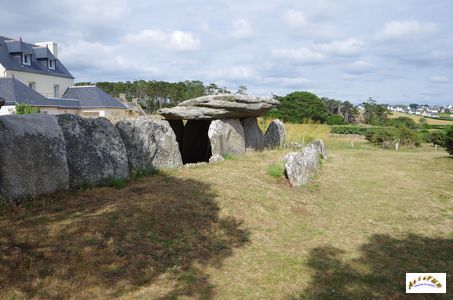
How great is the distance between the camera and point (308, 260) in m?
6.21

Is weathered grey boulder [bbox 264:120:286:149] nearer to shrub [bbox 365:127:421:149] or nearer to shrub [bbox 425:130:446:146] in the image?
shrub [bbox 365:127:421:149]

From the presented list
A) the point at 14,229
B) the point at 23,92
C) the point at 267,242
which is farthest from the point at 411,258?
the point at 23,92

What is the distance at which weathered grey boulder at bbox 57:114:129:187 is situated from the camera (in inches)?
325

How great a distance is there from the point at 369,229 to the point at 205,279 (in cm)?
401

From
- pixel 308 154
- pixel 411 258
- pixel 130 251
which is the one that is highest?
pixel 308 154

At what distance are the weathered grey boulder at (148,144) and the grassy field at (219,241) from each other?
26.4 inches

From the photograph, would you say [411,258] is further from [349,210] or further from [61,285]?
[61,285]

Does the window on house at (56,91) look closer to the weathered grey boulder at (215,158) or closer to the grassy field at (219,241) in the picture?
the weathered grey boulder at (215,158)

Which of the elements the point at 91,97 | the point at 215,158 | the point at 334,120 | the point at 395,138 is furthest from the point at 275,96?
the point at 215,158

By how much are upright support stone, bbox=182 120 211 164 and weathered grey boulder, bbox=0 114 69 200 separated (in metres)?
8.10

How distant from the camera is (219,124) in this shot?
13.3 metres

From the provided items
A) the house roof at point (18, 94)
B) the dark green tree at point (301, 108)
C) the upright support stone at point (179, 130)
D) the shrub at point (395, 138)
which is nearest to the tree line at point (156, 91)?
the dark green tree at point (301, 108)

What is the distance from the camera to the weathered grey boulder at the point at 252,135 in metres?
15.2

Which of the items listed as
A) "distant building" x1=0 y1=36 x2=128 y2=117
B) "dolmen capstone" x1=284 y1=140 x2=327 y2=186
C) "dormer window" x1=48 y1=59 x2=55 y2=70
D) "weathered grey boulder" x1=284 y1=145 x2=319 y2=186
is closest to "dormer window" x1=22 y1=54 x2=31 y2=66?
"distant building" x1=0 y1=36 x2=128 y2=117
